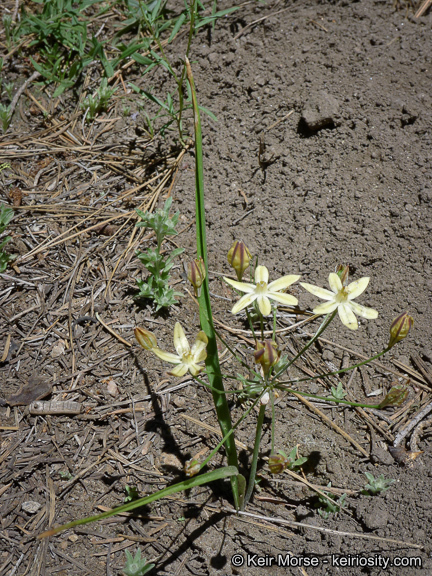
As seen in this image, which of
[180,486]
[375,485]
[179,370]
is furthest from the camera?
[375,485]

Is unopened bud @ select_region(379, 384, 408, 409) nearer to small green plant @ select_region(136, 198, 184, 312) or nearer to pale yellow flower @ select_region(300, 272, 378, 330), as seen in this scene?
pale yellow flower @ select_region(300, 272, 378, 330)

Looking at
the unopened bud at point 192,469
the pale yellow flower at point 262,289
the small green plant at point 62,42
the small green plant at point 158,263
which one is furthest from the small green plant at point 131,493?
the small green plant at point 62,42

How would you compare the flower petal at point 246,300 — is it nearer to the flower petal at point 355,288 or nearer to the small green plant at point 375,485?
the flower petal at point 355,288

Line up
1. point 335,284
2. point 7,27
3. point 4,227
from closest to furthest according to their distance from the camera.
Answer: point 335,284
point 4,227
point 7,27

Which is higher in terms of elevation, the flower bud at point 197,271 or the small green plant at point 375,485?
the flower bud at point 197,271

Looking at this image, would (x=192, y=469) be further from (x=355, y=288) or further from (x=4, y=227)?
(x=4, y=227)

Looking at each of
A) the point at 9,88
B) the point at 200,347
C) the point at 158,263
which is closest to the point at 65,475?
the point at 200,347

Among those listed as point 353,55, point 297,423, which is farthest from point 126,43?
point 297,423
